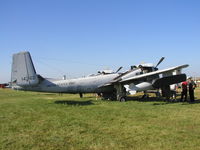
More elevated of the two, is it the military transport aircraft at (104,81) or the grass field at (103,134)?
the military transport aircraft at (104,81)

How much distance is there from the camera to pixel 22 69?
51.4 ft

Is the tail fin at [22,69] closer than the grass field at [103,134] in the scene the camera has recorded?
No

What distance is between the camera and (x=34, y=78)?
633 inches

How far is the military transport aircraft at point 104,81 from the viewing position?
15.7 metres

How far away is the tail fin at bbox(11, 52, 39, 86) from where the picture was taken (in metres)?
15.6

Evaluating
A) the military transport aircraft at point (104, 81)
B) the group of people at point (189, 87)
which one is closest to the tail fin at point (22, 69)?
the military transport aircraft at point (104, 81)

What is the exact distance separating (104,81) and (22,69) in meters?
6.88

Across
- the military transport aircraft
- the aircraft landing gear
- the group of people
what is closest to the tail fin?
the military transport aircraft

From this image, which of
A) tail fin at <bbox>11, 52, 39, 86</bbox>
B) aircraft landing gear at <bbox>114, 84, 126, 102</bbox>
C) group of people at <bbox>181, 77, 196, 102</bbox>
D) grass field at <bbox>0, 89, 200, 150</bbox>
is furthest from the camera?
aircraft landing gear at <bbox>114, 84, 126, 102</bbox>

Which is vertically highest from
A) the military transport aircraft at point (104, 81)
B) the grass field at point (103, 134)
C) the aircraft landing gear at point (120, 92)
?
the military transport aircraft at point (104, 81)

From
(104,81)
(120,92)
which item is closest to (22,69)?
(104,81)

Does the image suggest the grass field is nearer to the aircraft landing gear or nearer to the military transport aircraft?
the military transport aircraft

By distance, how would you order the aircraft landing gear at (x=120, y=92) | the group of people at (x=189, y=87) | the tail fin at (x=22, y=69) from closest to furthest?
the group of people at (x=189, y=87), the tail fin at (x=22, y=69), the aircraft landing gear at (x=120, y=92)

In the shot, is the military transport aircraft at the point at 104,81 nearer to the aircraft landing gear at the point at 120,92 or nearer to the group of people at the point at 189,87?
the aircraft landing gear at the point at 120,92
